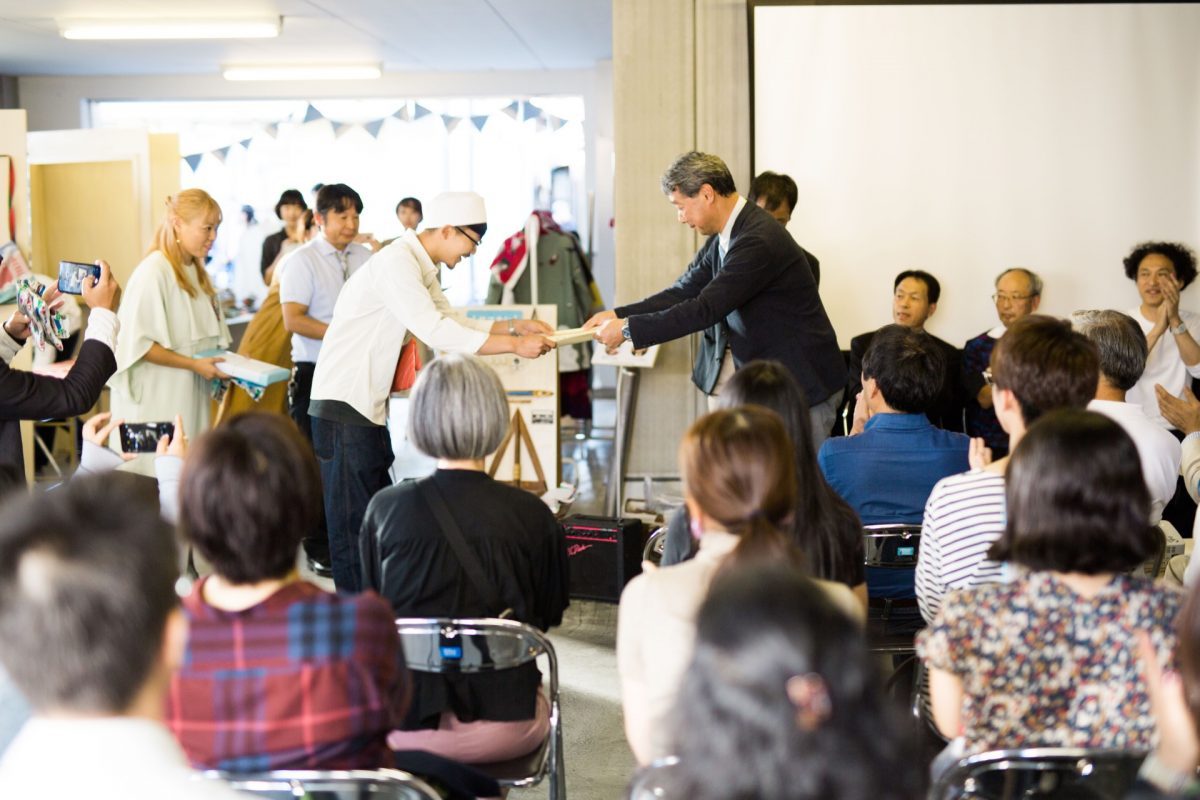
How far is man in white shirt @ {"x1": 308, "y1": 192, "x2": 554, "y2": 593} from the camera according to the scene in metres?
4.12

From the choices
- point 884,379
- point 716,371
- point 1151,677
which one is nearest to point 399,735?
point 1151,677

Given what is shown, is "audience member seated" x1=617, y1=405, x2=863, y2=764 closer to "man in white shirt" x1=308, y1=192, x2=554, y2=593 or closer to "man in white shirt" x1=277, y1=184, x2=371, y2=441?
"man in white shirt" x1=308, y1=192, x2=554, y2=593

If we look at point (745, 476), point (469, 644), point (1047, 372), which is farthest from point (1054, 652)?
point (469, 644)

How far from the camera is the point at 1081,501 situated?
73.2 inches

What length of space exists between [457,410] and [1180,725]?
4.90 ft

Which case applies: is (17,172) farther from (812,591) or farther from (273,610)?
(812,591)

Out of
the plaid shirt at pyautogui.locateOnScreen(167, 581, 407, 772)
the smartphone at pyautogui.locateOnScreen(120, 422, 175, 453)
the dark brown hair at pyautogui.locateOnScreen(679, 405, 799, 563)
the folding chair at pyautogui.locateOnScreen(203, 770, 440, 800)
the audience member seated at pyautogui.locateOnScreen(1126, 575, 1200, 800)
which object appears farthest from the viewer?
the smartphone at pyautogui.locateOnScreen(120, 422, 175, 453)

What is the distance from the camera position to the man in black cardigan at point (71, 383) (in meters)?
3.31

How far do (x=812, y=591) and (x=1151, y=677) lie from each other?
0.85 metres

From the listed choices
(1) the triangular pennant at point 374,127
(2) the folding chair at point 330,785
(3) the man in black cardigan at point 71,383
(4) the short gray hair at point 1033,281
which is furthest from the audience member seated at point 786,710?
(1) the triangular pennant at point 374,127

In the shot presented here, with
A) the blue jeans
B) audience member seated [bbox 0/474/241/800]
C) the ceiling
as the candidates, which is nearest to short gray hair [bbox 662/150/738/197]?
the blue jeans

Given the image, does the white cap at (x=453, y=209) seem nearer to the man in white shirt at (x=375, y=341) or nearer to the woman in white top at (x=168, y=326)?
the man in white shirt at (x=375, y=341)

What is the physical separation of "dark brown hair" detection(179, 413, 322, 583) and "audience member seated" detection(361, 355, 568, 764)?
23.1 inches

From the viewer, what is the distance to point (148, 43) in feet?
31.9
